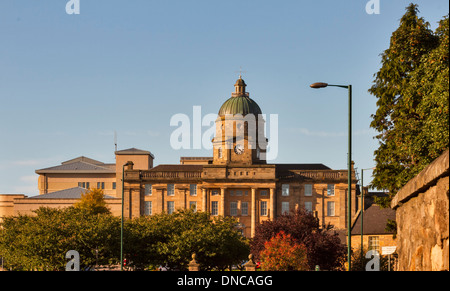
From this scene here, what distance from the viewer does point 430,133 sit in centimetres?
2317

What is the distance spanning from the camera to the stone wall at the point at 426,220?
29.4 ft

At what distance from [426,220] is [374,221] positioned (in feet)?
225

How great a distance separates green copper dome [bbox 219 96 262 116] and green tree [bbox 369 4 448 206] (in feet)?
296

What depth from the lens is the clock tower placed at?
415ft

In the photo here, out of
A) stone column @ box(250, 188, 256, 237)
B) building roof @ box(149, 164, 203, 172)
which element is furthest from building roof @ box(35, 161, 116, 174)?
stone column @ box(250, 188, 256, 237)

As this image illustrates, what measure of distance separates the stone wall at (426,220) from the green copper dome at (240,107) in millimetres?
117747

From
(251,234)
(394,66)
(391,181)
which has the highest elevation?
(394,66)

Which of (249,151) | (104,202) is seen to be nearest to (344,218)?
(249,151)

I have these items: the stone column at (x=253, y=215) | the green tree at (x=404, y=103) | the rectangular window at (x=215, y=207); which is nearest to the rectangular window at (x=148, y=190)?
the rectangular window at (x=215, y=207)

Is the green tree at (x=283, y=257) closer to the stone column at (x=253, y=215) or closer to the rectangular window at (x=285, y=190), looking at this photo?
the stone column at (x=253, y=215)

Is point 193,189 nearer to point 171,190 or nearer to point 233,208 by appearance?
point 171,190

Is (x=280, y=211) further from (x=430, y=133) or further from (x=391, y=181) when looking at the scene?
(x=430, y=133)
